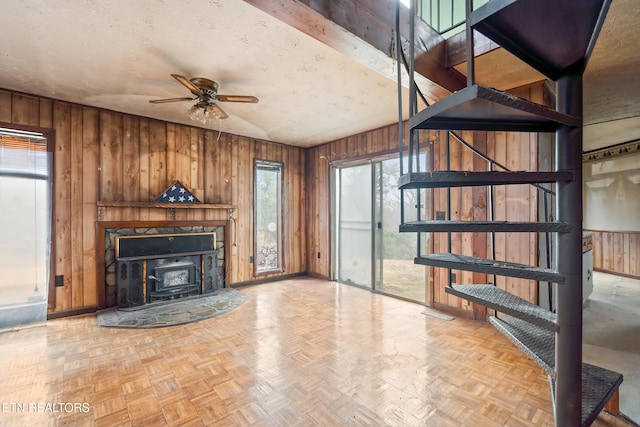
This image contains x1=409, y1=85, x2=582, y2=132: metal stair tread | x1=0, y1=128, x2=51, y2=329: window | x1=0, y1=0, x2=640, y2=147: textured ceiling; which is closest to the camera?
x1=409, y1=85, x2=582, y2=132: metal stair tread

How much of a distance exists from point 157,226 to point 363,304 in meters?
3.04

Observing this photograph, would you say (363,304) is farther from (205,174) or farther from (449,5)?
(449,5)

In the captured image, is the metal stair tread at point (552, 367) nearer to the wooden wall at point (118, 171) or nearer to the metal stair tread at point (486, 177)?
the metal stair tread at point (486, 177)

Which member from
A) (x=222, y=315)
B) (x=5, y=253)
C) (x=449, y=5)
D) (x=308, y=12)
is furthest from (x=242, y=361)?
(x=449, y=5)

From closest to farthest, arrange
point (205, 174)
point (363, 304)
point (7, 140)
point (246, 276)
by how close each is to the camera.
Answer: point (7, 140), point (363, 304), point (205, 174), point (246, 276)

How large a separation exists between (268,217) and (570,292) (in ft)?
14.6

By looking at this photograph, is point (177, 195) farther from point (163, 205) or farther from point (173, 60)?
point (173, 60)

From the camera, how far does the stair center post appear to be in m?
1.19

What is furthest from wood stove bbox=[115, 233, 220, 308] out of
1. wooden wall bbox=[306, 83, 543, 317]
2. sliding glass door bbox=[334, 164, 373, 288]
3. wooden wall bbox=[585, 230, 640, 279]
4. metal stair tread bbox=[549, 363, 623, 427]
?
wooden wall bbox=[585, 230, 640, 279]

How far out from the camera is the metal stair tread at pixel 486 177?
117cm

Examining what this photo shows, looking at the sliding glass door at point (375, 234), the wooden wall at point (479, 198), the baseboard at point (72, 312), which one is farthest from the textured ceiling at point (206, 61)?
the baseboard at point (72, 312)

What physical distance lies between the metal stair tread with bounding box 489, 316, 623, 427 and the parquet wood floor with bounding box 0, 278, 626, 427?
1.34 feet

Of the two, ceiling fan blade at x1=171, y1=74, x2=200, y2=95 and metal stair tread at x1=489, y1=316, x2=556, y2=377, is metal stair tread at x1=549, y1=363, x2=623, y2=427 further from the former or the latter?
ceiling fan blade at x1=171, y1=74, x2=200, y2=95

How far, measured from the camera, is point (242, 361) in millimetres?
2312
